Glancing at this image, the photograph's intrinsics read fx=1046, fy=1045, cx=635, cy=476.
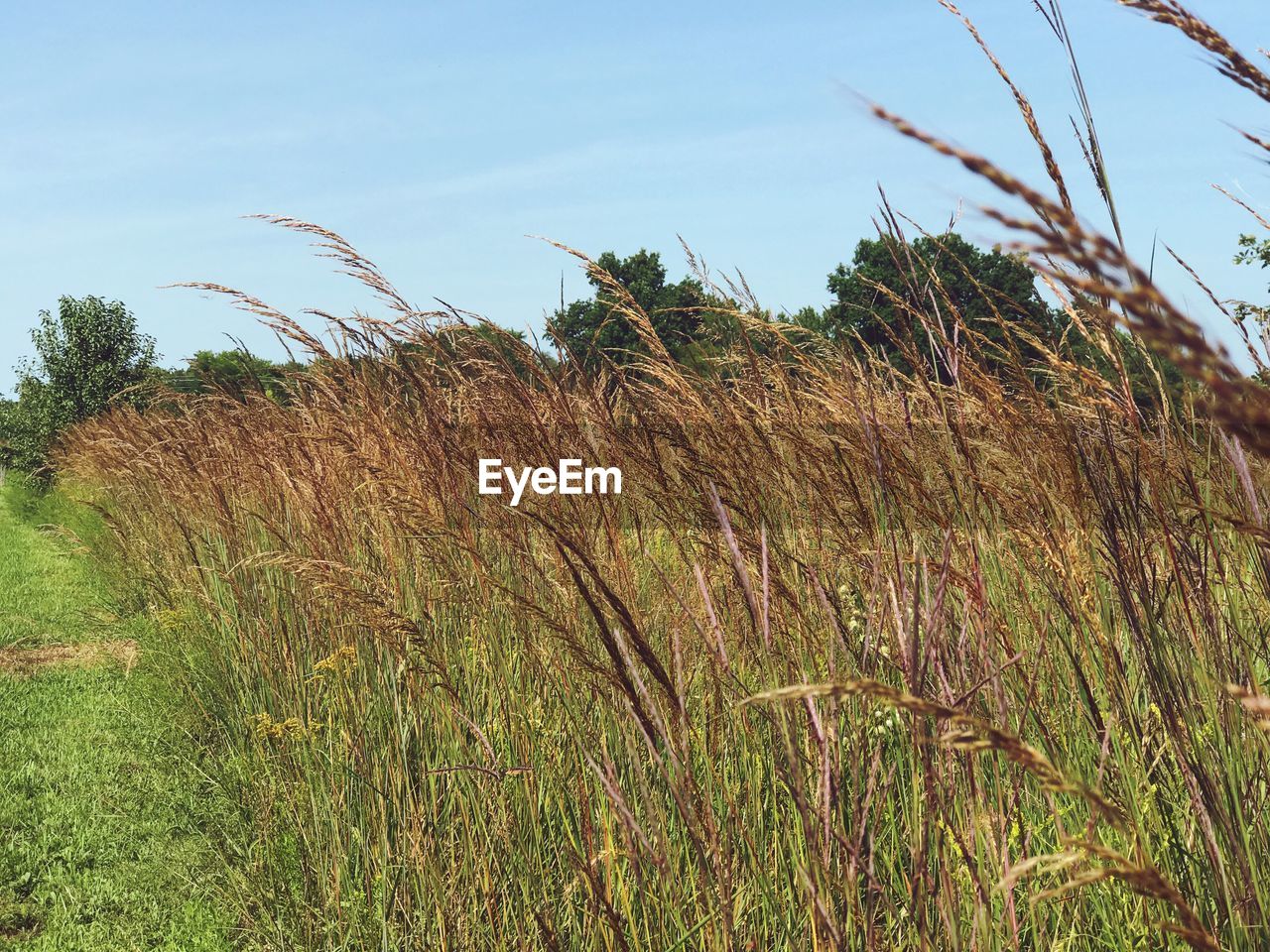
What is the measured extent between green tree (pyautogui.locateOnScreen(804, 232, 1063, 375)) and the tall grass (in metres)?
0.06

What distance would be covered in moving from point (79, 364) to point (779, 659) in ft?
88.5

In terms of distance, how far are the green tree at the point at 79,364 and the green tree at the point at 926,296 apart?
16628 millimetres

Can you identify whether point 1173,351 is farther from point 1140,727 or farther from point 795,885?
point 1140,727

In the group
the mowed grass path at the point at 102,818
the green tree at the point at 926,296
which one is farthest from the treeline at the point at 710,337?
the mowed grass path at the point at 102,818

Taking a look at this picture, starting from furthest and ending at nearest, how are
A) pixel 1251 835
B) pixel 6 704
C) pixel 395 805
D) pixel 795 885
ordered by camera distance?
pixel 6 704
pixel 395 805
pixel 795 885
pixel 1251 835

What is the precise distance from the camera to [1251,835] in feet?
4.84

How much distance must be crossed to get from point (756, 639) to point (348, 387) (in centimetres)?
286

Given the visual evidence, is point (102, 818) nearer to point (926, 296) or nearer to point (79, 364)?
point (926, 296)

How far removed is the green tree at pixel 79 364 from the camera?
80.9ft

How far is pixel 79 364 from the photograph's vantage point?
82.4 ft

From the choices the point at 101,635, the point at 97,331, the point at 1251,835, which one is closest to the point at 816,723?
the point at 1251,835

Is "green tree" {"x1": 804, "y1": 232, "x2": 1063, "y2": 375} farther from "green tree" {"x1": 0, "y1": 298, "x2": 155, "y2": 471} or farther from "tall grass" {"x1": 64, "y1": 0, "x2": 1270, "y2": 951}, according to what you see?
"green tree" {"x1": 0, "y1": 298, "x2": 155, "y2": 471}

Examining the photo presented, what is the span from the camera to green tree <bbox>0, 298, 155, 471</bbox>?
971 inches

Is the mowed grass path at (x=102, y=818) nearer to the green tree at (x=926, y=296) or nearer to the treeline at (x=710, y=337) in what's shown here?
the treeline at (x=710, y=337)
